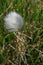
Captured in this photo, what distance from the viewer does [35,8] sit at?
7.34 ft

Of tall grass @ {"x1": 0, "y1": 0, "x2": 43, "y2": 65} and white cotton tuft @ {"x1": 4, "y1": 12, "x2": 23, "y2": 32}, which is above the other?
white cotton tuft @ {"x1": 4, "y1": 12, "x2": 23, "y2": 32}

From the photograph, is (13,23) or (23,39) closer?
(13,23)

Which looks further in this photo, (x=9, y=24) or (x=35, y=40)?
(x=35, y=40)

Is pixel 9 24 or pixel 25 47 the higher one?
pixel 9 24

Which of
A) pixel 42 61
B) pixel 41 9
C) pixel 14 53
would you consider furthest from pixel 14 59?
pixel 41 9

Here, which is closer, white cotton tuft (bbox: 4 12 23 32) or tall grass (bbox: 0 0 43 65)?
white cotton tuft (bbox: 4 12 23 32)

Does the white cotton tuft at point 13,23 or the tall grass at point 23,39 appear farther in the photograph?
the tall grass at point 23,39

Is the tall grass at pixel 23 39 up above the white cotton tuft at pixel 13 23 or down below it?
below

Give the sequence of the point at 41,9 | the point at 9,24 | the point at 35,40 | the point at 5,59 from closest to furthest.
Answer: the point at 9,24 < the point at 5,59 < the point at 35,40 < the point at 41,9

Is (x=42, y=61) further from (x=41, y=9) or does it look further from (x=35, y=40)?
(x=41, y=9)

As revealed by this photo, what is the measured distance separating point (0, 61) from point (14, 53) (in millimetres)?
110

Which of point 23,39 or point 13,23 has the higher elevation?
point 13,23

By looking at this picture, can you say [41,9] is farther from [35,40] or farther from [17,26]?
[17,26]

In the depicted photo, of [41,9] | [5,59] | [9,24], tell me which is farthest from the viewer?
[41,9]
